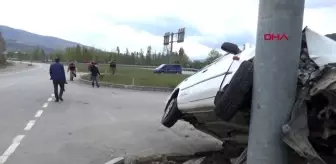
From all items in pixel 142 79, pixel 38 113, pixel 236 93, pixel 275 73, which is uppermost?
pixel 275 73

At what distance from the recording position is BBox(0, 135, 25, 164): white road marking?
19.8 ft

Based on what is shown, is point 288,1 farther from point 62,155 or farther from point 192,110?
point 62,155

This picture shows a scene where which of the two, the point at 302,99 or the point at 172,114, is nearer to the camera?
the point at 302,99

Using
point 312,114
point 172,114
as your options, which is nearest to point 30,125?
point 172,114

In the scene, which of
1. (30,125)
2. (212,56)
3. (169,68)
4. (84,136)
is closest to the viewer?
(84,136)

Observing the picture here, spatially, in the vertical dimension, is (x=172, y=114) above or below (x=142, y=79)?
above

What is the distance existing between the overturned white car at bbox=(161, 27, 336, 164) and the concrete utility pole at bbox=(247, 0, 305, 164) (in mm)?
111

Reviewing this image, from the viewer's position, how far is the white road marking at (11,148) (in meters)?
6.02

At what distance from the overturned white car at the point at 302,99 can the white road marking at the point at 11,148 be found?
3.05m

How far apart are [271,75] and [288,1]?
0.56m

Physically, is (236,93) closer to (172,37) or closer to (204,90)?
(204,90)

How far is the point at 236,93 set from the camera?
138 inches

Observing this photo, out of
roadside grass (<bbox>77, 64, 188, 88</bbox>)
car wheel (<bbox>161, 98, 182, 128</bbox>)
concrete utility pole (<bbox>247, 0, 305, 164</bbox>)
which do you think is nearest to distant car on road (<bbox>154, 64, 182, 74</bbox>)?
roadside grass (<bbox>77, 64, 188, 88</bbox>)

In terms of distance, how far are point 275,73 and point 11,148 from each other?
17.0 feet
